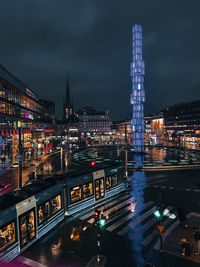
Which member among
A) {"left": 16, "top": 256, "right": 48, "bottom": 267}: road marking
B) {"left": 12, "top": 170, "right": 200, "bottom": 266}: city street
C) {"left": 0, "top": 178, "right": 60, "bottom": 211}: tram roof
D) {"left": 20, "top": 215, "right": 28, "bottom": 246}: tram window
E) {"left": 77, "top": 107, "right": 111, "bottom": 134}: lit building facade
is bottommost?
{"left": 16, "top": 256, "right": 48, "bottom": 267}: road marking

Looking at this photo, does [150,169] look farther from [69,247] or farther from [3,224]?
[3,224]

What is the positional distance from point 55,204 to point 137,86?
47.0 metres

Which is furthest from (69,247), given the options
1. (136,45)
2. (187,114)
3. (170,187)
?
(187,114)

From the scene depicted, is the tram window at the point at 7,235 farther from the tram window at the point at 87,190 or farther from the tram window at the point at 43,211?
the tram window at the point at 87,190

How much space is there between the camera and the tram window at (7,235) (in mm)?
9070

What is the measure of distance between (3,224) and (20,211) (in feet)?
3.61

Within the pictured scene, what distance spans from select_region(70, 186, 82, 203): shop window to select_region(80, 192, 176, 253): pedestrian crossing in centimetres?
141

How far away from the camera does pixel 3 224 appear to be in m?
9.14

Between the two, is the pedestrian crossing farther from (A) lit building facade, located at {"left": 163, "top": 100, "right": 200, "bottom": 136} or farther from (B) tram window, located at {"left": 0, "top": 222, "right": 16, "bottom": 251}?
(A) lit building facade, located at {"left": 163, "top": 100, "right": 200, "bottom": 136}

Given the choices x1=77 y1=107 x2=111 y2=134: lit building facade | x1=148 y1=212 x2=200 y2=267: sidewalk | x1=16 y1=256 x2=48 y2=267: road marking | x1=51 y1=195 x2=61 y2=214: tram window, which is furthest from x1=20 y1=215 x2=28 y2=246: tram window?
x1=77 y1=107 x2=111 y2=134: lit building facade

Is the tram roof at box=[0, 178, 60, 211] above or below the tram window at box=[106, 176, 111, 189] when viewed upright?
above

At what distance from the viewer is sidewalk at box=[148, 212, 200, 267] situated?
9336 millimetres

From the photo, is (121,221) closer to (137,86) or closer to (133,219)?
(133,219)

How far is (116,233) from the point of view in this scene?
12250 mm
